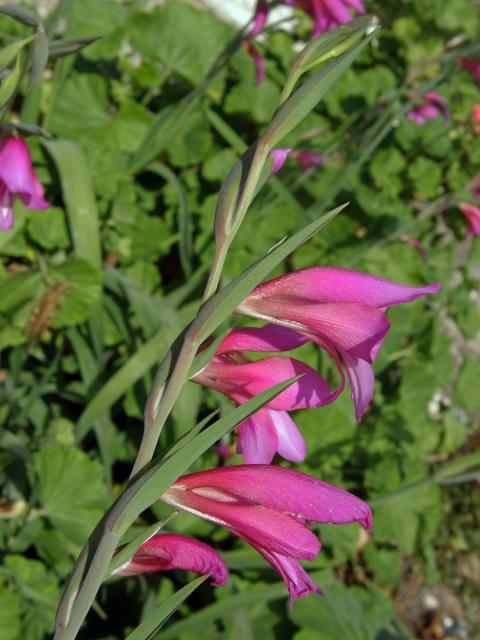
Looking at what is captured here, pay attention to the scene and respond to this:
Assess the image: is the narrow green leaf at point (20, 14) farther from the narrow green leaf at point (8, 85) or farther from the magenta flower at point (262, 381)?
the magenta flower at point (262, 381)

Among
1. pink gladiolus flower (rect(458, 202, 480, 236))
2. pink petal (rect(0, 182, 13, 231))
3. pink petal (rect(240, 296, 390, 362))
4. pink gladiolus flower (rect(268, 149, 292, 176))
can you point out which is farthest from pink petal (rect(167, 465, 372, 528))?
pink gladiolus flower (rect(458, 202, 480, 236))

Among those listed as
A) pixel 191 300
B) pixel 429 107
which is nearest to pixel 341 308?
pixel 191 300

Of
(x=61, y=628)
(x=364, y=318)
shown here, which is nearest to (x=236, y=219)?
(x=364, y=318)

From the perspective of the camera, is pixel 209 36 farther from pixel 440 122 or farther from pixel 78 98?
pixel 440 122

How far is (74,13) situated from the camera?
227 cm

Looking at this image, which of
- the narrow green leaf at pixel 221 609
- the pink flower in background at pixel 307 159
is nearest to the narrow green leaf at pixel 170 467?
the narrow green leaf at pixel 221 609

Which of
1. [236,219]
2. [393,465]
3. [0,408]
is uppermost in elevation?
[236,219]

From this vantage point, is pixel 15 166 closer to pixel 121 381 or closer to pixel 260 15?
pixel 121 381

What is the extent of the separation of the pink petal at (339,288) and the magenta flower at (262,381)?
56mm

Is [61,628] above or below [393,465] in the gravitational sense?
above

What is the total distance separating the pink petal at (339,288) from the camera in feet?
2.39

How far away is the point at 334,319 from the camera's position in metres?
0.73

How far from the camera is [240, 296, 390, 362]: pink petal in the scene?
72 cm

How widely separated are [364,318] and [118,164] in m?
1.60
